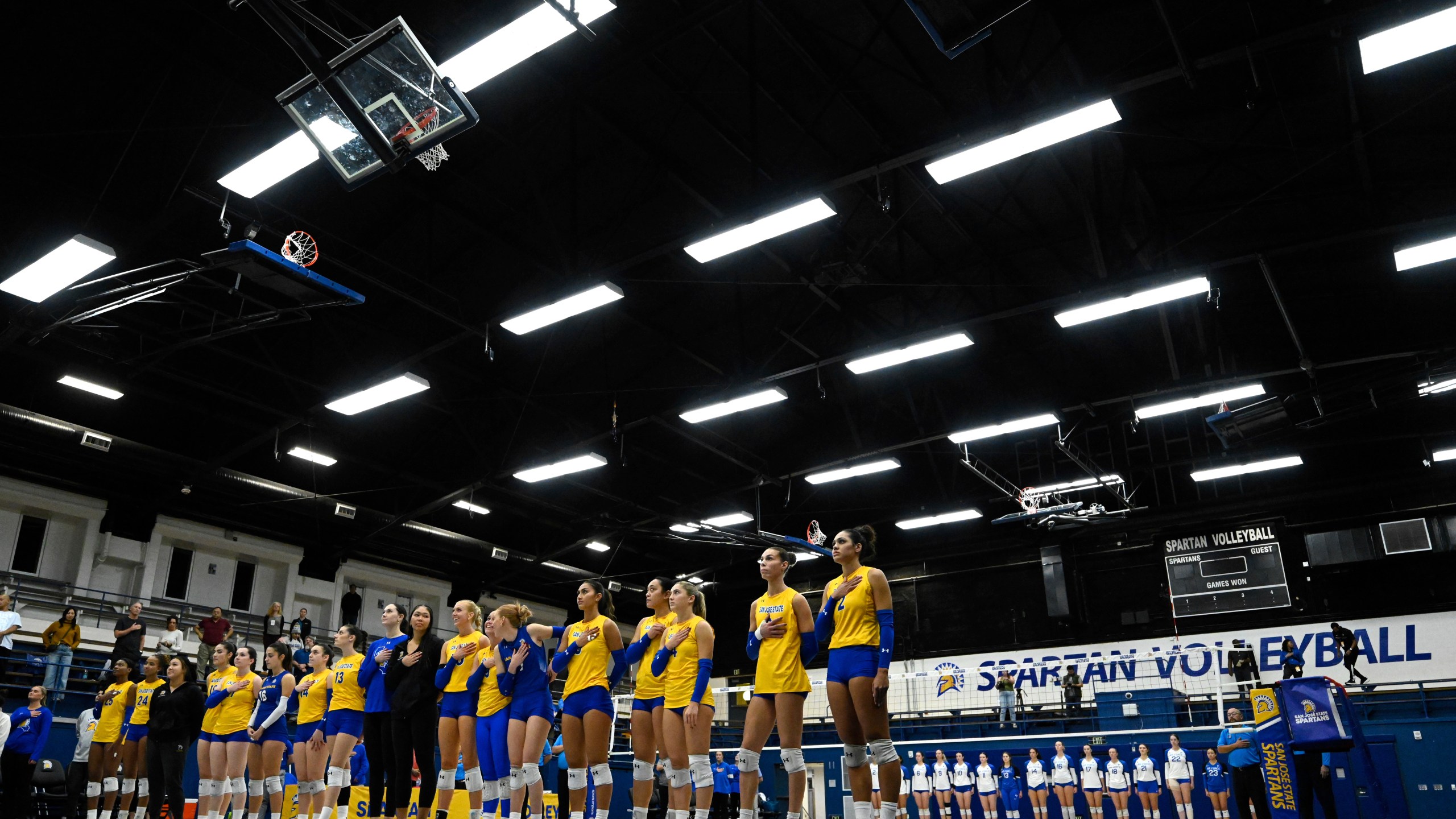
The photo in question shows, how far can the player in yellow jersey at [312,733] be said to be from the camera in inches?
348

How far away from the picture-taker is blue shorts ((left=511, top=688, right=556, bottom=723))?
24.7 ft

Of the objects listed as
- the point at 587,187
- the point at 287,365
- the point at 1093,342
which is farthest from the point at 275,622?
the point at 1093,342

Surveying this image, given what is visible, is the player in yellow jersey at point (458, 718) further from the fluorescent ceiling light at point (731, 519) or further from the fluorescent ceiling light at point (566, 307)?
the fluorescent ceiling light at point (731, 519)

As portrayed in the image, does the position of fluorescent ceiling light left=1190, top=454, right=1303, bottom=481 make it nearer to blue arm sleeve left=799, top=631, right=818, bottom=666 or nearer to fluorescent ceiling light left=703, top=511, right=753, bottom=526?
fluorescent ceiling light left=703, top=511, right=753, bottom=526

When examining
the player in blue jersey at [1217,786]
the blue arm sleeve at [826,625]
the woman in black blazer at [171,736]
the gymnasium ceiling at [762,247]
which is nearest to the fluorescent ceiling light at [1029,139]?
the gymnasium ceiling at [762,247]

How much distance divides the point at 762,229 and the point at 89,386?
14.1m

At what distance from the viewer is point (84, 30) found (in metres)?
11.5

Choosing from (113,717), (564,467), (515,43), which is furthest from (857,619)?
(564,467)

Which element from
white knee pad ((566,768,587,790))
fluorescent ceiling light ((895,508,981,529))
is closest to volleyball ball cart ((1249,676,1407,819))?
white knee pad ((566,768,587,790))

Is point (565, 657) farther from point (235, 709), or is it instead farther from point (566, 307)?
point (566, 307)

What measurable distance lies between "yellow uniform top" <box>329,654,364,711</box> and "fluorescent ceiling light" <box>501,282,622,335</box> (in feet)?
23.4

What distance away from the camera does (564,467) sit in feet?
72.0

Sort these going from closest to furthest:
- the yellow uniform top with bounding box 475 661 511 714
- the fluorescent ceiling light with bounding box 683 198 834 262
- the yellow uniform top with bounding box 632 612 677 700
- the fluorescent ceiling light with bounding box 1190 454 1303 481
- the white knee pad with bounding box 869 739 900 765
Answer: the white knee pad with bounding box 869 739 900 765 < the yellow uniform top with bounding box 632 612 677 700 < the yellow uniform top with bounding box 475 661 511 714 < the fluorescent ceiling light with bounding box 683 198 834 262 < the fluorescent ceiling light with bounding box 1190 454 1303 481

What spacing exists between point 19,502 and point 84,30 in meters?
14.0
